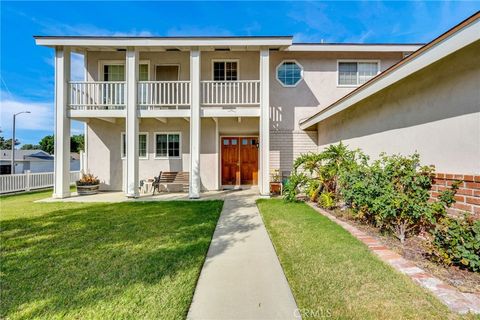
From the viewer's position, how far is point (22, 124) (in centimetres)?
2286

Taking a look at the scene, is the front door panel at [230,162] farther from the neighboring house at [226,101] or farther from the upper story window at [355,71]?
the upper story window at [355,71]

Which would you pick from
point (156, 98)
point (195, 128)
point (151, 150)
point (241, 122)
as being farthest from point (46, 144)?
point (195, 128)

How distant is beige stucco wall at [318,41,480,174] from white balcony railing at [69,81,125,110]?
28.4ft

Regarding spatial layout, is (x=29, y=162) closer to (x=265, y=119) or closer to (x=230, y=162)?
(x=230, y=162)

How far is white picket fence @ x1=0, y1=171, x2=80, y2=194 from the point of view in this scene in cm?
1012

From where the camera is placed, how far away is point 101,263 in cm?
330

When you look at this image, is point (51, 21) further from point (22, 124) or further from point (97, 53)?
point (22, 124)

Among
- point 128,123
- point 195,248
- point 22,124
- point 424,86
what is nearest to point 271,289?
point 195,248

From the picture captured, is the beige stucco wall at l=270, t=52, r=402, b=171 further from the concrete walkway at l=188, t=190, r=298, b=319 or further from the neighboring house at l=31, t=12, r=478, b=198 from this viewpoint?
the concrete walkway at l=188, t=190, r=298, b=319

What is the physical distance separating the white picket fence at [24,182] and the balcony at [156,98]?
15.8ft

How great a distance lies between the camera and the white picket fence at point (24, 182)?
33.2 ft

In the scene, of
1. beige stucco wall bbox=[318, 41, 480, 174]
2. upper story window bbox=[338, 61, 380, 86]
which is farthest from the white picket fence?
upper story window bbox=[338, 61, 380, 86]

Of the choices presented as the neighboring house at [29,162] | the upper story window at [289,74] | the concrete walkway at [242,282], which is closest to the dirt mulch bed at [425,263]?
the concrete walkway at [242,282]

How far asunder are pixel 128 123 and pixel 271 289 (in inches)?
309
